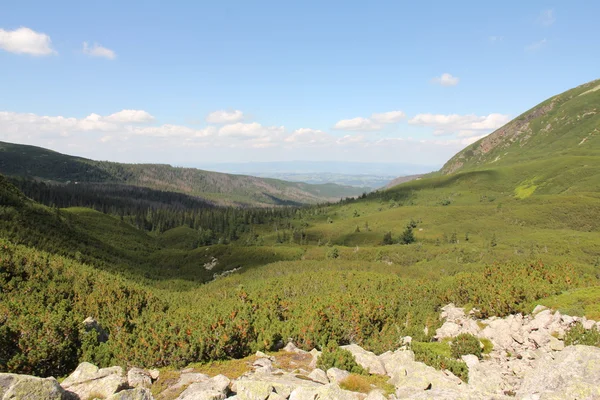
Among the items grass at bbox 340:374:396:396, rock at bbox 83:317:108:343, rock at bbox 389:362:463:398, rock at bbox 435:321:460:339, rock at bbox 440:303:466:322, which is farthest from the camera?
rock at bbox 440:303:466:322

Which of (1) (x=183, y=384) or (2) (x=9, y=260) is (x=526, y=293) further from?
(2) (x=9, y=260)

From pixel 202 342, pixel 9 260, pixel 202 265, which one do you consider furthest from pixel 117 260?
pixel 202 342

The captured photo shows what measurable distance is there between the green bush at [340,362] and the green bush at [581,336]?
10.1m

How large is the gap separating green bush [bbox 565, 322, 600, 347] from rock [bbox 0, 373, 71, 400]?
21681 millimetres

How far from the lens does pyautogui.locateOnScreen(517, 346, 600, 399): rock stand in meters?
9.98

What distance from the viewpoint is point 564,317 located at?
17641 mm

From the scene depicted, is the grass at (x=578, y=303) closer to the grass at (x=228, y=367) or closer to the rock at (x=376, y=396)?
the rock at (x=376, y=396)

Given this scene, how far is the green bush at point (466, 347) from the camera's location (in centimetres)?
1742

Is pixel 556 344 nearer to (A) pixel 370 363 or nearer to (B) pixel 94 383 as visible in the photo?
(A) pixel 370 363

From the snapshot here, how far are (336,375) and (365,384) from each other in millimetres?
1392

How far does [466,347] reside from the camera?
17.5 metres

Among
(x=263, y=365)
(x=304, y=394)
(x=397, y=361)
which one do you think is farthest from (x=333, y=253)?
(x=304, y=394)

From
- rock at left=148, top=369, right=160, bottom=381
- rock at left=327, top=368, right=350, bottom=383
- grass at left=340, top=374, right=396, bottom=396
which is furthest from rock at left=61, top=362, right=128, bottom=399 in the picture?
grass at left=340, top=374, right=396, bottom=396

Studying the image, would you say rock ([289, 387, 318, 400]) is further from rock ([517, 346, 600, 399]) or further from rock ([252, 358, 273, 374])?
rock ([517, 346, 600, 399])
